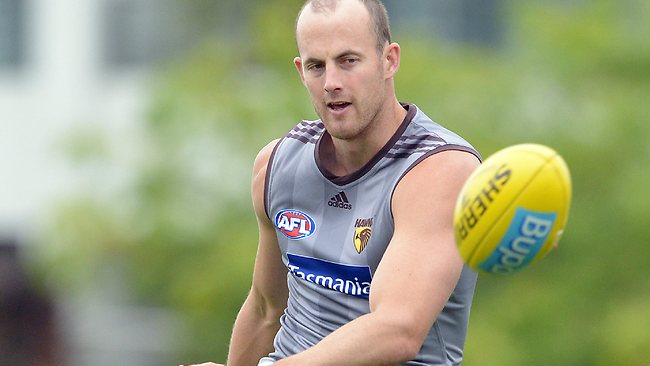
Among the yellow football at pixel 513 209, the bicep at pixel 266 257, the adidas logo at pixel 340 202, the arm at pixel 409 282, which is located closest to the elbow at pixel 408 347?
the arm at pixel 409 282

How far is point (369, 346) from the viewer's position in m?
6.62

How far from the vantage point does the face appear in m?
7.01

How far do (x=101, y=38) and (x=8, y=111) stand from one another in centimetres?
191

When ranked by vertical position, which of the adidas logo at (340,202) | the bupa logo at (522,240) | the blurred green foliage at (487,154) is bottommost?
the blurred green foliage at (487,154)

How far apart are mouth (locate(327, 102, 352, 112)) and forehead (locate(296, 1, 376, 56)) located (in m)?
0.22

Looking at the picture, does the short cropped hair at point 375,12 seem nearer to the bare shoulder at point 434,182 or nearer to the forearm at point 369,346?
the bare shoulder at point 434,182

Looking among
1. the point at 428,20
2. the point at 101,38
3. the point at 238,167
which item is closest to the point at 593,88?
the point at 238,167

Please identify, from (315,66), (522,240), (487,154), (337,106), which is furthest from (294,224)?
(487,154)

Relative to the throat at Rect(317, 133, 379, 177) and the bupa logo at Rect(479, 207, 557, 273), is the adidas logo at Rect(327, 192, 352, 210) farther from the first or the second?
the bupa logo at Rect(479, 207, 557, 273)

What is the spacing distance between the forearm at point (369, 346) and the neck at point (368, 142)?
83cm

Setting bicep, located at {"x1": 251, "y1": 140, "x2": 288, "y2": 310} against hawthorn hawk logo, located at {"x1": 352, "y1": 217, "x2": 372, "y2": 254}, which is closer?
hawthorn hawk logo, located at {"x1": 352, "y1": 217, "x2": 372, "y2": 254}

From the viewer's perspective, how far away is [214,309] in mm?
19391

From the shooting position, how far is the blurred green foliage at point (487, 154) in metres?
17.6

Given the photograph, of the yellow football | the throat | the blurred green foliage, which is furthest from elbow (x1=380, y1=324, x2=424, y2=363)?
the blurred green foliage
